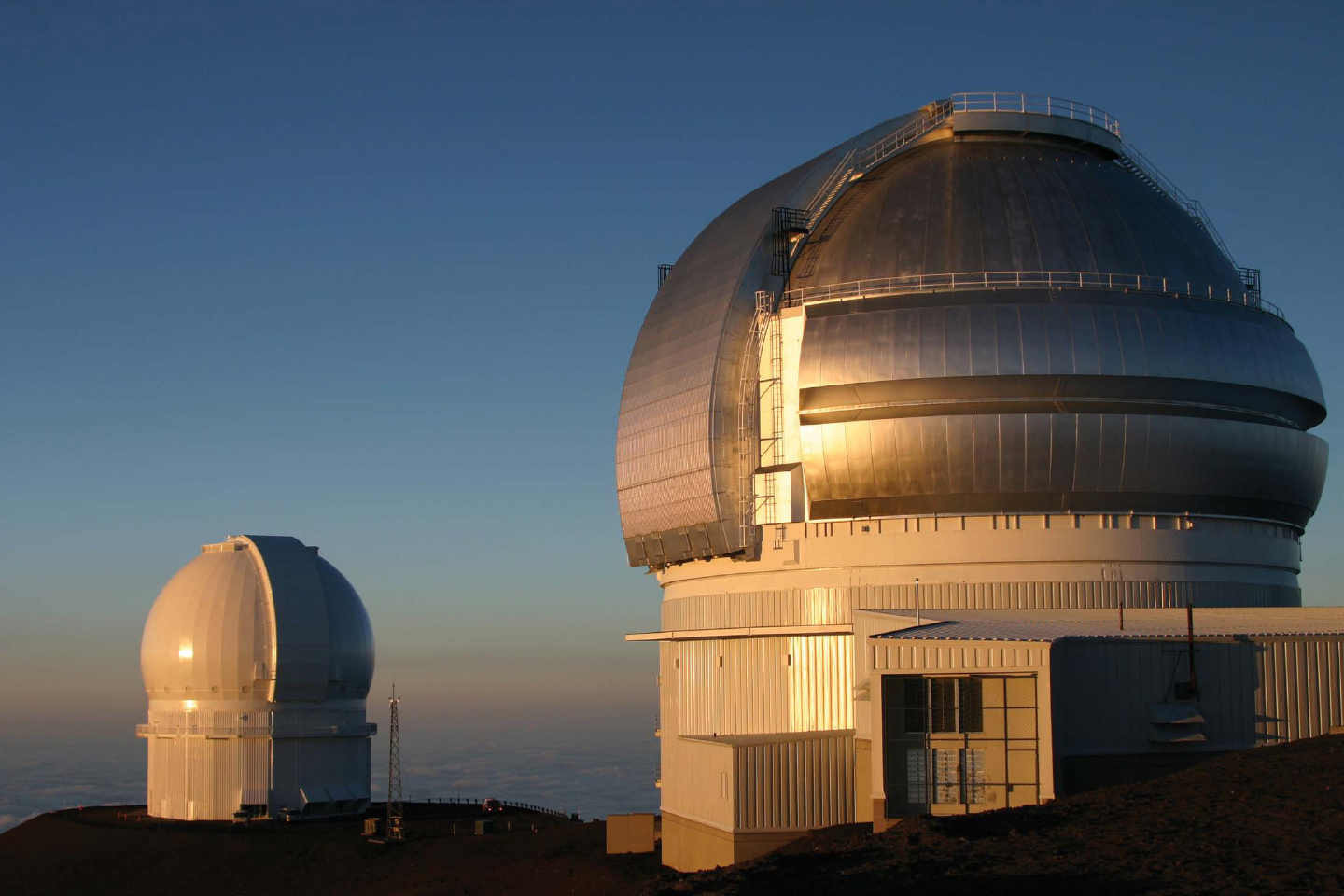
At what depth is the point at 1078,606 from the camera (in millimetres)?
32594

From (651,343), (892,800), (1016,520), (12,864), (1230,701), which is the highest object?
(651,343)

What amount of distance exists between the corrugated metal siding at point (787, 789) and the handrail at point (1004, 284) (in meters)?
10.2

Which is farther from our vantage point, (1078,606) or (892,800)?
(1078,606)

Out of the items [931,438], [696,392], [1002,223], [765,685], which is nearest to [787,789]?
[765,685]

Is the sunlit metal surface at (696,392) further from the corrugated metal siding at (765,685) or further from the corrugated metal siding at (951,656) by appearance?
the corrugated metal siding at (951,656)

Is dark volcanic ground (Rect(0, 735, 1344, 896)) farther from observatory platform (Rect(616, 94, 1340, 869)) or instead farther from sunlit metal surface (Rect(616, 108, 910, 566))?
sunlit metal surface (Rect(616, 108, 910, 566))

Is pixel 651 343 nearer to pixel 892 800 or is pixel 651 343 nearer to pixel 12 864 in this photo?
pixel 892 800

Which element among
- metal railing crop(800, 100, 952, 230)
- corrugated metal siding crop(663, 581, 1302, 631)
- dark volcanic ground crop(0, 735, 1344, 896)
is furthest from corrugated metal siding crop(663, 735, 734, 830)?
metal railing crop(800, 100, 952, 230)

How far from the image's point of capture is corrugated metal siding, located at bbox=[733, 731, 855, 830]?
3042cm

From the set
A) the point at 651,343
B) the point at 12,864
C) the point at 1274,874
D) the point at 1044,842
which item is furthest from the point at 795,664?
the point at 12,864

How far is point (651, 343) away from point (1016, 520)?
1078 centimetres

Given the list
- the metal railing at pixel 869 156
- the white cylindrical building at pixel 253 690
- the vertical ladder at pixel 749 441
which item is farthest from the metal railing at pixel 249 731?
the metal railing at pixel 869 156

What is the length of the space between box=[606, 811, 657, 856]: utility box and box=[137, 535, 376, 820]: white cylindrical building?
742 inches

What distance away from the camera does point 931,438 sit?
32.3 m
